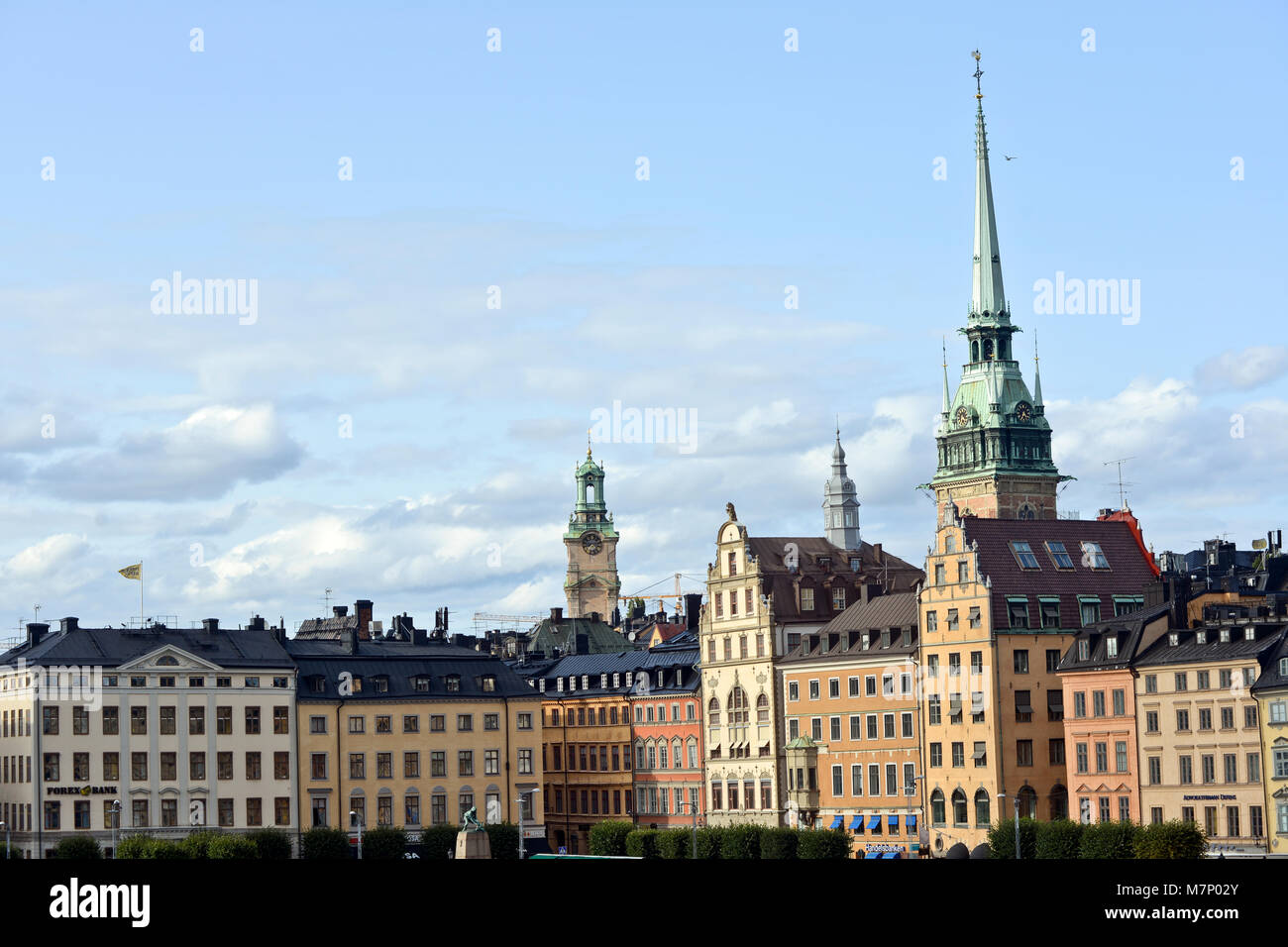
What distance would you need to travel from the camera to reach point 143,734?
5901 inches

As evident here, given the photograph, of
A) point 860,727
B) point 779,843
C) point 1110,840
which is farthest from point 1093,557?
point 1110,840

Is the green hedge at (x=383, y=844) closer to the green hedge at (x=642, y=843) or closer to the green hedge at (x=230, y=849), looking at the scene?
the green hedge at (x=230, y=849)

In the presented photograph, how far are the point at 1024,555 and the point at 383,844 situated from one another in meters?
47.1

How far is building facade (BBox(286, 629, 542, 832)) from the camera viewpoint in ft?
513

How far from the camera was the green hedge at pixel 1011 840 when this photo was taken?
125044 mm

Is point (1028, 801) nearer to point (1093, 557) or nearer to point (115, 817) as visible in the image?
point (1093, 557)

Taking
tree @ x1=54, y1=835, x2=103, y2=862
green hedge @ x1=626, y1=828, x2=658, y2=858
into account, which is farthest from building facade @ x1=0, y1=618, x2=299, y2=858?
green hedge @ x1=626, y1=828, x2=658, y2=858

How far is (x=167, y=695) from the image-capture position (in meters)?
152

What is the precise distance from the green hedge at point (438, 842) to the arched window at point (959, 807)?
34.6 metres

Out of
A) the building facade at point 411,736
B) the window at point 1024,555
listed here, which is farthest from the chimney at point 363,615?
the window at point 1024,555

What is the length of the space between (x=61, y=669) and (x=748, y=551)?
48454mm
